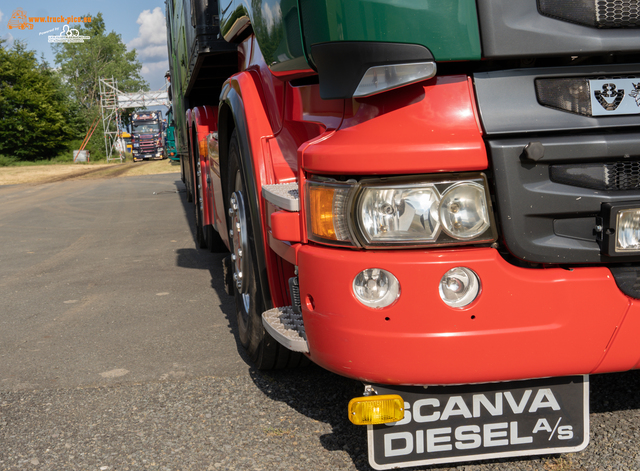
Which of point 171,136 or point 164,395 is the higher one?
point 171,136

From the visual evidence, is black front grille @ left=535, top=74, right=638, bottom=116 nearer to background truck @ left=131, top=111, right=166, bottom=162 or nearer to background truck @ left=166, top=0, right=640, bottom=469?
background truck @ left=166, top=0, right=640, bottom=469

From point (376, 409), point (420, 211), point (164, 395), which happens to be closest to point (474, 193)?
point (420, 211)

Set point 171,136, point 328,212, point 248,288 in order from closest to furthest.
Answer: point 328,212, point 248,288, point 171,136

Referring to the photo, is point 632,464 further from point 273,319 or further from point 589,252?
point 273,319

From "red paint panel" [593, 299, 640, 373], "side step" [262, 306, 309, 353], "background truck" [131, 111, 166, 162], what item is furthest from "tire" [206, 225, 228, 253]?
"background truck" [131, 111, 166, 162]

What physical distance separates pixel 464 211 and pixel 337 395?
1341 millimetres

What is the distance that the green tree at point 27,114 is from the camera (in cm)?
4888

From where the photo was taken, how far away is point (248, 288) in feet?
10.1

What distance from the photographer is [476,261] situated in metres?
1.75

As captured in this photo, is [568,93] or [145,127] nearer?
[568,93]

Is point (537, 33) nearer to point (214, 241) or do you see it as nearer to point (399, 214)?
point (399, 214)

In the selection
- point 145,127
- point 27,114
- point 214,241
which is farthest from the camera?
point 27,114

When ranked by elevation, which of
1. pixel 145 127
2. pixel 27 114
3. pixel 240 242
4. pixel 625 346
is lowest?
pixel 625 346

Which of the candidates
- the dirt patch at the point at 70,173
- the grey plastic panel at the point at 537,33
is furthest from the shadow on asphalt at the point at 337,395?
the dirt patch at the point at 70,173
